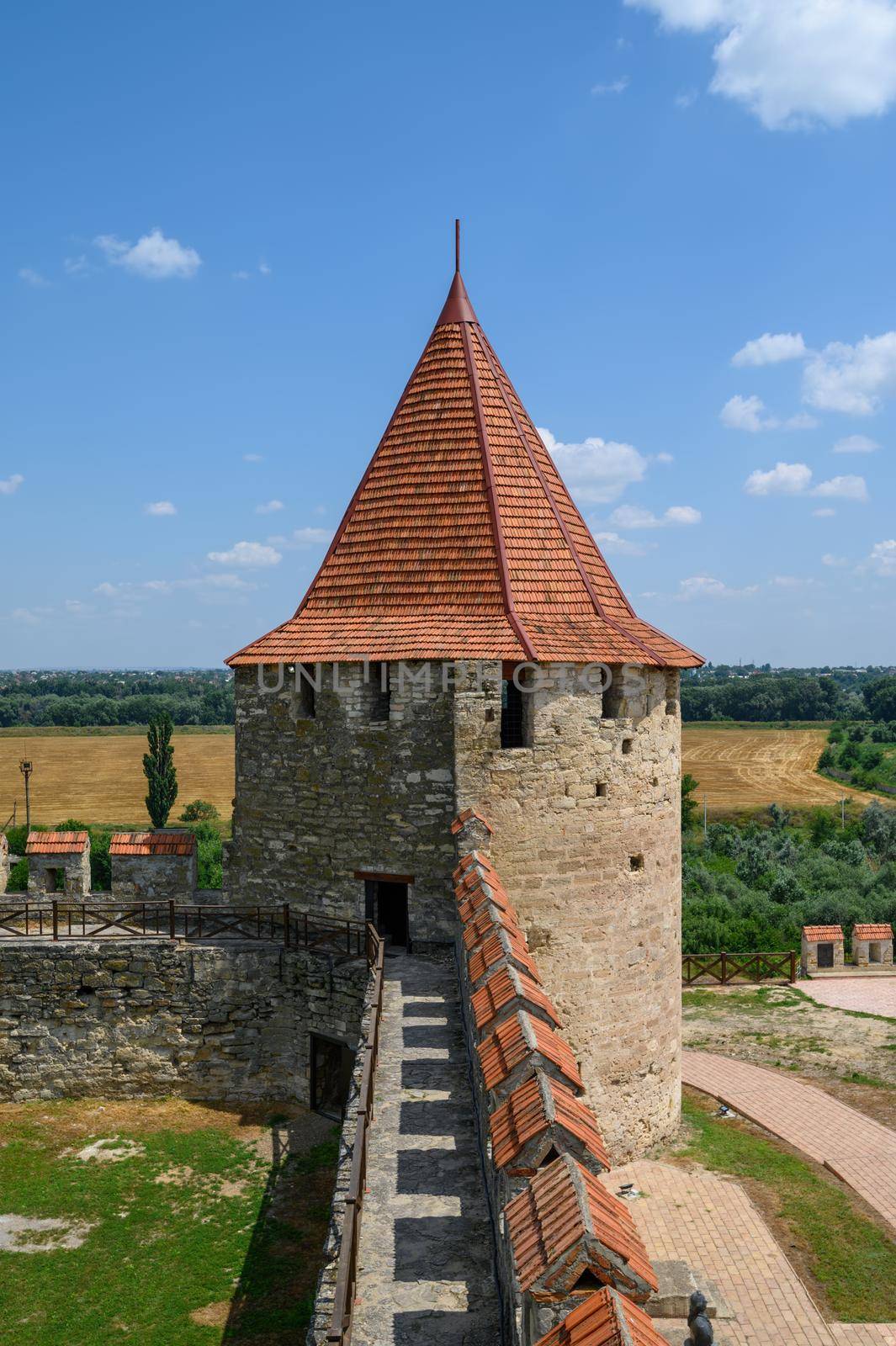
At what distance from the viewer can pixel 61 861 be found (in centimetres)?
1609

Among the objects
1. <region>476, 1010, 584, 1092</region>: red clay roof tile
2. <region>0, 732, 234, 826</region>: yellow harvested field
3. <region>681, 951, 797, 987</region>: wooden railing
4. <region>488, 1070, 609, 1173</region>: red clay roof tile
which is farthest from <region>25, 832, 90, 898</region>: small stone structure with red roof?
<region>0, 732, 234, 826</region>: yellow harvested field

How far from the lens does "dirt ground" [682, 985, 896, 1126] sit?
651 inches

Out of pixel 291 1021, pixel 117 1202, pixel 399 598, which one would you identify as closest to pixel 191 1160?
pixel 117 1202

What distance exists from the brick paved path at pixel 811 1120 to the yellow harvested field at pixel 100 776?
40.1 m

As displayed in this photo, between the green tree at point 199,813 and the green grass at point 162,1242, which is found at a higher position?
the green grass at point 162,1242

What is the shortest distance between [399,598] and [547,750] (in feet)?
9.30

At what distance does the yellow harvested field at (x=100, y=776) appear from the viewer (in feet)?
185

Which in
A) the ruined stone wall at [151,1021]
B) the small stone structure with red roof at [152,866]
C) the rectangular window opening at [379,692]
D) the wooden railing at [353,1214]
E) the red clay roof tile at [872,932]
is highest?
the rectangular window opening at [379,692]

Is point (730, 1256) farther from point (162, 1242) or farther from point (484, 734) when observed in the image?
point (484, 734)

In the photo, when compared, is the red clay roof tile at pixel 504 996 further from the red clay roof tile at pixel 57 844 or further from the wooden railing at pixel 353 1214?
the red clay roof tile at pixel 57 844

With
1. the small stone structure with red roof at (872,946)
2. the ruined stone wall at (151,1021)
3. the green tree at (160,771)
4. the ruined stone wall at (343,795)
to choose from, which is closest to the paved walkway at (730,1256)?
the ruined stone wall at (343,795)

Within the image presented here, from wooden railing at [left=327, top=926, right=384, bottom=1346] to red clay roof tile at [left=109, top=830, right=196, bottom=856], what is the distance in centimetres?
670

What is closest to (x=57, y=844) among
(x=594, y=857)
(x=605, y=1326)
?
(x=594, y=857)

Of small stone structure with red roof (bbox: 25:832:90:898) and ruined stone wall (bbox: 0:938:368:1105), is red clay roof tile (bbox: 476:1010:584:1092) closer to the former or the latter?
ruined stone wall (bbox: 0:938:368:1105)
